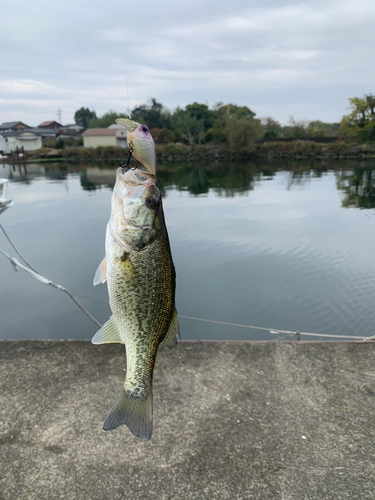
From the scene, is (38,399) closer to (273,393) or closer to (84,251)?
(273,393)

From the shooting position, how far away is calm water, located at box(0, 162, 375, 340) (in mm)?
8078

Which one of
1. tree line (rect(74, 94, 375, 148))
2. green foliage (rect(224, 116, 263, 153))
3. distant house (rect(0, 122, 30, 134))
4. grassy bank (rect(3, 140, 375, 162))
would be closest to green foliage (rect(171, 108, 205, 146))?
tree line (rect(74, 94, 375, 148))

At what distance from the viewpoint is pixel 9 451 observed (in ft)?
9.84

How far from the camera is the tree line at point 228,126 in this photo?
53125 millimetres

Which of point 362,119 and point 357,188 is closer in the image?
point 357,188

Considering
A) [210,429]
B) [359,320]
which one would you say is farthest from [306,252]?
[210,429]

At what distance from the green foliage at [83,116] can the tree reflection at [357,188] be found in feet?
323

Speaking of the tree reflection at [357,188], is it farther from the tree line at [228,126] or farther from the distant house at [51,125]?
the distant house at [51,125]

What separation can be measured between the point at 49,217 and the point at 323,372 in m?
19.0

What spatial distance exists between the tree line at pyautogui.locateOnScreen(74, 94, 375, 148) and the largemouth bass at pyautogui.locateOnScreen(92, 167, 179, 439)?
50195mm

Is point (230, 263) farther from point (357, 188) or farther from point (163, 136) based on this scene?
point (163, 136)

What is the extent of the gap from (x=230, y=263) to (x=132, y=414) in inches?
391

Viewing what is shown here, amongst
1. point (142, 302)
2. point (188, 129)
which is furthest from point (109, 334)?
point (188, 129)

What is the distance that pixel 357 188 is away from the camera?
2722 centimetres
